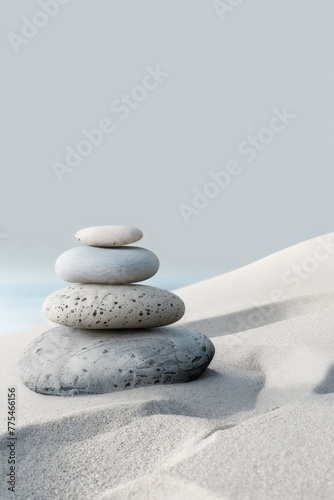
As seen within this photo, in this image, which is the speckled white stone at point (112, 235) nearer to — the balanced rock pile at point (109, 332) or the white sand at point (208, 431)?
the balanced rock pile at point (109, 332)

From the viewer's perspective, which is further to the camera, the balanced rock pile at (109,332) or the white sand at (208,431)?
the balanced rock pile at (109,332)

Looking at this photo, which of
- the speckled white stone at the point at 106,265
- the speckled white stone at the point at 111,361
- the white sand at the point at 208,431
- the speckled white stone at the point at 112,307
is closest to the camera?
the white sand at the point at 208,431

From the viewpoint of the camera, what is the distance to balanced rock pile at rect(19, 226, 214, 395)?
11.5 ft

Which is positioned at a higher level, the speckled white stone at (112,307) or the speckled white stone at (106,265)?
the speckled white stone at (106,265)

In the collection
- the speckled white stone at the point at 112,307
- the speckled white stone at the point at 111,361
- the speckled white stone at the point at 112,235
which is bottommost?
the speckled white stone at the point at 111,361

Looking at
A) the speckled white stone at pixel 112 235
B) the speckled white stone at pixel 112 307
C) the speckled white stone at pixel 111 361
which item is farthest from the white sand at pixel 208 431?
the speckled white stone at pixel 112 235

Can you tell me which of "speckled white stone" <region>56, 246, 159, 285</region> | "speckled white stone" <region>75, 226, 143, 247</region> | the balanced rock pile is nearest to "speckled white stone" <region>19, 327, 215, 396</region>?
the balanced rock pile

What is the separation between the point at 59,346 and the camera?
3711 millimetres

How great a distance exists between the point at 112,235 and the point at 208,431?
1554mm

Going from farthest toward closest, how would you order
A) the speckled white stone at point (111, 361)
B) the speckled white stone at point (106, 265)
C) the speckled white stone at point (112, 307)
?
the speckled white stone at point (106, 265) → the speckled white stone at point (112, 307) → the speckled white stone at point (111, 361)

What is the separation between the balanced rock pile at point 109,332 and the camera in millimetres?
3502

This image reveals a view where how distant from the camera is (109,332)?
12.4ft

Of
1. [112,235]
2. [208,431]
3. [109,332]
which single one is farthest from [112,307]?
[208,431]

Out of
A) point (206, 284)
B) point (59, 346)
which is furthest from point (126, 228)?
point (206, 284)
